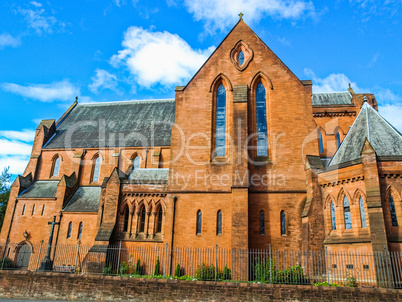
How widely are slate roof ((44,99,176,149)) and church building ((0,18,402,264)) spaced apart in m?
4.07

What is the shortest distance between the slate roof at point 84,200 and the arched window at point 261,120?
14.9 m

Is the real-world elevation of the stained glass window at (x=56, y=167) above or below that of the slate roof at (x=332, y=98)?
below

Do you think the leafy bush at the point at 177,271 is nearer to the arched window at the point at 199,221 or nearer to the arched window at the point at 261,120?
the arched window at the point at 199,221

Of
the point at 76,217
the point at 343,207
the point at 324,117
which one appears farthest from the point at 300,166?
the point at 76,217

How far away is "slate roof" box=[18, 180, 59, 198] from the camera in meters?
29.1

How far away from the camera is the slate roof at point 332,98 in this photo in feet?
99.7

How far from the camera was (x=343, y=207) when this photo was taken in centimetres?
1711

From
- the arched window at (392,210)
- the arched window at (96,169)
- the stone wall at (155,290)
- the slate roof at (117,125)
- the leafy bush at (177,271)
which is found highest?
the slate roof at (117,125)

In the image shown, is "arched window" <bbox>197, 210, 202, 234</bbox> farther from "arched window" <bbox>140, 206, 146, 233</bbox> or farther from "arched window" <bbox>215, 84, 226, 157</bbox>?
"arched window" <bbox>140, 206, 146, 233</bbox>

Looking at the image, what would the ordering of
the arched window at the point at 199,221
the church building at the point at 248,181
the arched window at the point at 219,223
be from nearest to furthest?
the church building at the point at 248,181
the arched window at the point at 219,223
the arched window at the point at 199,221

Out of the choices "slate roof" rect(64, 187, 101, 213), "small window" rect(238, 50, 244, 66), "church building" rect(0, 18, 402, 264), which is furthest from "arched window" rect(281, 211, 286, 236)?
"slate roof" rect(64, 187, 101, 213)

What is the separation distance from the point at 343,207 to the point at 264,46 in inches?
507

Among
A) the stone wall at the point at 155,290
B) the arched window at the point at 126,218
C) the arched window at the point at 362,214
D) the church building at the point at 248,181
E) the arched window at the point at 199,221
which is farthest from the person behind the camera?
the arched window at the point at 126,218

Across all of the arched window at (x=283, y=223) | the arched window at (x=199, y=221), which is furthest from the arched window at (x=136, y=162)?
the arched window at (x=283, y=223)
